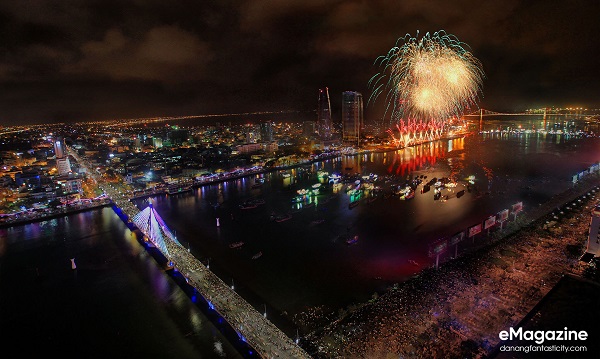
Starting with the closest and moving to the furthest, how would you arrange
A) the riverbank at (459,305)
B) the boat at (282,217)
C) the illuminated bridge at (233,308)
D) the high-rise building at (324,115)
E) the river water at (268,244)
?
the illuminated bridge at (233,308) → the riverbank at (459,305) → the river water at (268,244) → the boat at (282,217) → the high-rise building at (324,115)

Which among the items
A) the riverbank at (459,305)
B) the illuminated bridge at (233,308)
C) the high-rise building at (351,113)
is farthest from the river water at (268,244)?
the high-rise building at (351,113)

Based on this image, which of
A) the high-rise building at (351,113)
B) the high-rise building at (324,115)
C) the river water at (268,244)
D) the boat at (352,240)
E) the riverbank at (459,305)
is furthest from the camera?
the high-rise building at (324,115)

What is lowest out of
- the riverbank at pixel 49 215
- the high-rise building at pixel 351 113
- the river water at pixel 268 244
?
the river water at pixel 268 244

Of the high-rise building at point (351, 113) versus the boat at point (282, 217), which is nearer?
the boat at point (282, 217)

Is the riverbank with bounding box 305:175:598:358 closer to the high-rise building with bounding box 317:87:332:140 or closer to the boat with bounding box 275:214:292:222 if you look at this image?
the boat with bounding box 275:214:292:222

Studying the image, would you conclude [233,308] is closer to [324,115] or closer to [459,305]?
[459,305]

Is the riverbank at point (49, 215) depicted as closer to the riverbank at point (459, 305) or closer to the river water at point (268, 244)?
the river water at point (268, 244)

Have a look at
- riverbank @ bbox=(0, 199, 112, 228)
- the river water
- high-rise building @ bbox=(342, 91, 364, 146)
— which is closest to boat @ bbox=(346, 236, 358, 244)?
the river water
